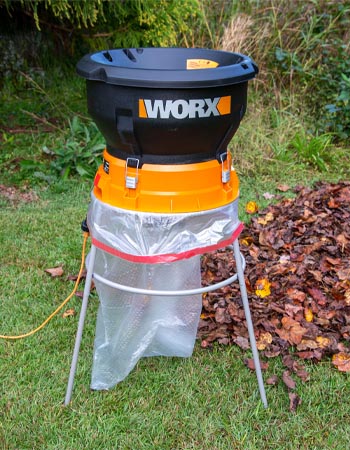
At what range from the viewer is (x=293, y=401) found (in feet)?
7.73

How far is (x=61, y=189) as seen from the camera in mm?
4469

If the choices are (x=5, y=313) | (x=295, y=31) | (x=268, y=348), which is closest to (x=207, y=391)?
(x=268, y=348)

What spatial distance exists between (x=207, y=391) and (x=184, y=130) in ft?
3.89

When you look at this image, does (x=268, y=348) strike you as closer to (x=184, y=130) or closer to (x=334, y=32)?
(x=184, y=130)

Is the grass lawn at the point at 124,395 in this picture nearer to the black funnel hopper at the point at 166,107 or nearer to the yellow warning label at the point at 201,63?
the black funnel hopper at the point at 166,107

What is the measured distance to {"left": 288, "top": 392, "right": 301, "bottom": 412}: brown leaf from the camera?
234cm

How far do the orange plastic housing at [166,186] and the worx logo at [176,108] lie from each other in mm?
193

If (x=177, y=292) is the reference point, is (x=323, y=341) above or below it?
below

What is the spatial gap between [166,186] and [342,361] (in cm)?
127

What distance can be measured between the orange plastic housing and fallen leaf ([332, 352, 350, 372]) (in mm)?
1069

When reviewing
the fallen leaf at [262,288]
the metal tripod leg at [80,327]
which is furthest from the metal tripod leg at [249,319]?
the fallen leaf at [262,288]

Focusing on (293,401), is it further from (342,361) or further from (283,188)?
(283,188)

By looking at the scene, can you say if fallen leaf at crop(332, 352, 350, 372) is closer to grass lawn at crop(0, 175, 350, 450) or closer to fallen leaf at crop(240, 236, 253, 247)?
grass lawn at crop(0, 175, 350, 450)

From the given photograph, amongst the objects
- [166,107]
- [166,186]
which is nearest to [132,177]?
[166,186]
